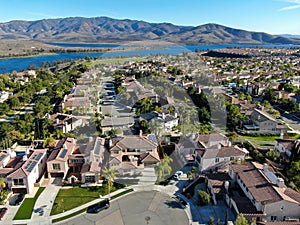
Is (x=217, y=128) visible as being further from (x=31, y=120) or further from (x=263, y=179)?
(x=31, y=120)

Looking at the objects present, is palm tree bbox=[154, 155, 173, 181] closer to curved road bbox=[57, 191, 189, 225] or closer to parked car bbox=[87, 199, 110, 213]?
curved road bbox=[57, 191, 189, 225]

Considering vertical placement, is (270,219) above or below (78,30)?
below

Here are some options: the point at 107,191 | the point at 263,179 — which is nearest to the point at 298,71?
the point at 263,179

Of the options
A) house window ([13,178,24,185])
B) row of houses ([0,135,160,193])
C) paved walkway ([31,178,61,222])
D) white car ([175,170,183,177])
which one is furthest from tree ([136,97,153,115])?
house window ([13,178,24,185])

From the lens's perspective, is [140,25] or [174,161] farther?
[140,25]

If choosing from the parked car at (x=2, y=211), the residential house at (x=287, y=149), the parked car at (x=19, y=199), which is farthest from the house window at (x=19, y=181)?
the residential house at (x=287, y=149)

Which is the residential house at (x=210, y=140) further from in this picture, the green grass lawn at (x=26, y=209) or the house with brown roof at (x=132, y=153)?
the green grass lawn at (x=26, y=209)
